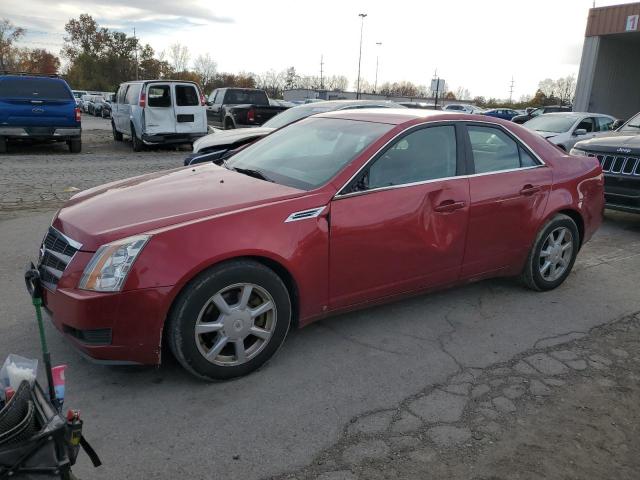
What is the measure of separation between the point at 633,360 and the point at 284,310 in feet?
7.94

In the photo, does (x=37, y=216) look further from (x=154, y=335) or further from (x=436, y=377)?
(x=436, y=377)

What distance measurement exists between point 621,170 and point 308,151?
5.19 m

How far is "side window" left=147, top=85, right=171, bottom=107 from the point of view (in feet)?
47.1

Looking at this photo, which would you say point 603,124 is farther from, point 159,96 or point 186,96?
point 159,96

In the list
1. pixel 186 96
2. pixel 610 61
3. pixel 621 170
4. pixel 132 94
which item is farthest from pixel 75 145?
pixel 610 61

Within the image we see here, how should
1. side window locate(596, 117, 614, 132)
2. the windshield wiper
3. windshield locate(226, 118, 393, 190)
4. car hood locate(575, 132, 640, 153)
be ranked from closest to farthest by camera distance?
windshield locate(226, 118, 393, 190) < the windshield wiper < car hood locate(575, 132, 640, 153) < side window locate(596, 117, 614, 132)

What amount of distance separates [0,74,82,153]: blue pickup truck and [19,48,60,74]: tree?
8025 centimetres

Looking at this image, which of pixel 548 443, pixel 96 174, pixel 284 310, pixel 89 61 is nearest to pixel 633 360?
pixel 548 443

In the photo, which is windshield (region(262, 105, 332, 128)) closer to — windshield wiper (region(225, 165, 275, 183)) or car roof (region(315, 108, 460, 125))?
car roof (region(315, 108, 460, 125))

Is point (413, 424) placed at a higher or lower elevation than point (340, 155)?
lower

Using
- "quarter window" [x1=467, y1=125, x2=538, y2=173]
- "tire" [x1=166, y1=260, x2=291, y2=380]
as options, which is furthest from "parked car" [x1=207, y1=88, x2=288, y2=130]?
"tire" [x1=166, y1=260, x2=291, y2=380]

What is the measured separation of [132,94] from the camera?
49.8 feet

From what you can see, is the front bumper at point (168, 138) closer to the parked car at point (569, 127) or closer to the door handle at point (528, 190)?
the parked car at point (569, 127)

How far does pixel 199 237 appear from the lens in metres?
2.98
